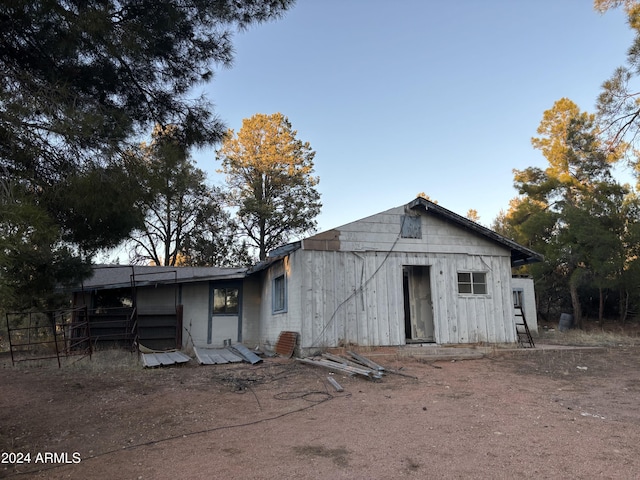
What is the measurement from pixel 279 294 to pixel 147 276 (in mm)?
6954

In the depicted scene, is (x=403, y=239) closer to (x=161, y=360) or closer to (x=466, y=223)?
(x=466, y=223)

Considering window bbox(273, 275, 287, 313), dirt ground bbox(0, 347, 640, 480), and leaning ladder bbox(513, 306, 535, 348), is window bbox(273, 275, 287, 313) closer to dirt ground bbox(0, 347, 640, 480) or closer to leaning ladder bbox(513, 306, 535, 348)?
dirt ground bbox(0, 347, 640, 480)

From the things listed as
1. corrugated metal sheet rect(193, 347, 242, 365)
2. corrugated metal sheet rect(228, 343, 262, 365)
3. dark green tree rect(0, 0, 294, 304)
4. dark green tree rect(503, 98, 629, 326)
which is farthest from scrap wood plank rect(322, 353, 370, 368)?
dark green tree rect(503, 98, 629, 326)

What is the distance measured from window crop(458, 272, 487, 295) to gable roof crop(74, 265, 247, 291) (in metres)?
7.29

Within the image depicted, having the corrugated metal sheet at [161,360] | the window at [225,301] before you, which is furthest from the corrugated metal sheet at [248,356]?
the window at [225,301]

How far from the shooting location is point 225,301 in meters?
15.9

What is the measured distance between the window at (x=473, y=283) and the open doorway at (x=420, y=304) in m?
0.86

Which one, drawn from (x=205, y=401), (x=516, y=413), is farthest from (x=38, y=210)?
(x=516, y=413)

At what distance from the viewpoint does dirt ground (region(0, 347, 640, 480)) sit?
12.3 ft

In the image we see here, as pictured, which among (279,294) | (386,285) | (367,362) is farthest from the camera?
(279,294)

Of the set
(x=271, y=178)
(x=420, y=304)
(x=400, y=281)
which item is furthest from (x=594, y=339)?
(x=271, y=178)

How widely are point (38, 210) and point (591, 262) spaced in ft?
83.3

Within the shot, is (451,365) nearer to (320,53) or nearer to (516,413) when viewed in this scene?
(516,413)

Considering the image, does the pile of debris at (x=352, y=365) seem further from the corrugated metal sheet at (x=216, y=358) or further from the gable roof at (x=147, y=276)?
the gable roof at (x=147, y=276)
